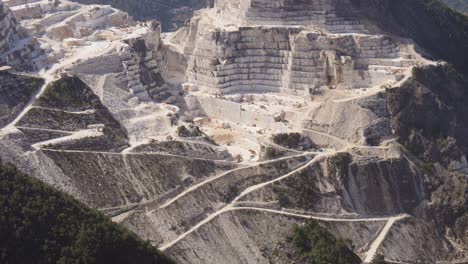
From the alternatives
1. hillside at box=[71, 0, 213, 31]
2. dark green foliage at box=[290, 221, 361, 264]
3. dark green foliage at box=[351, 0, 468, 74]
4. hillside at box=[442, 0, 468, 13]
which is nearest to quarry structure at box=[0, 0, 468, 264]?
dark green foliage at box=[290, 221, 361, 264]

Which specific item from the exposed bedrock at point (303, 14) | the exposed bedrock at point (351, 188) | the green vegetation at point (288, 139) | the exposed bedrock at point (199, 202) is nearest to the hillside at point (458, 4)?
the exposed bedrock at point (303, 14)

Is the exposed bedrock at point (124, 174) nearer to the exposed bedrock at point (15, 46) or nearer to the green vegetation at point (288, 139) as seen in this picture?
the green vegetation at point (288, 139)

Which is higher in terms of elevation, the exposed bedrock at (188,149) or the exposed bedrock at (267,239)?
the exposed bedrock at (188,149)

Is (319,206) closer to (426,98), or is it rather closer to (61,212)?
(426,98)

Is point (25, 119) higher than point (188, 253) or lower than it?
higher

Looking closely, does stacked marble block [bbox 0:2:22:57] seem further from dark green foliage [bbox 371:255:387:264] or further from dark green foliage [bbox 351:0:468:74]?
dark green foliage [bbox 371:255:387:264]

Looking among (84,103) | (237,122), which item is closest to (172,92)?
(237,122)

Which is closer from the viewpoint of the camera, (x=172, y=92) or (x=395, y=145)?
(x=395, y=145)
